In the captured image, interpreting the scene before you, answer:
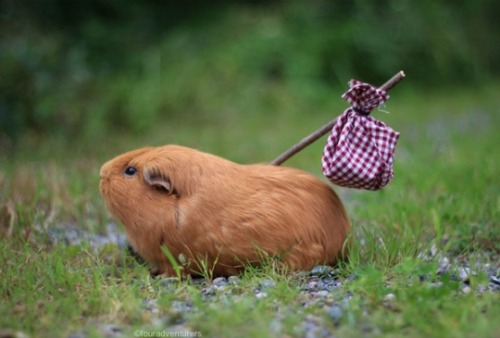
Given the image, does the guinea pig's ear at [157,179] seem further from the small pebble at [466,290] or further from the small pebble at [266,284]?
the small pebble at [466,290]

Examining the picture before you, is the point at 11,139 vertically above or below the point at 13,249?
above

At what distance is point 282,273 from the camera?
3078mm

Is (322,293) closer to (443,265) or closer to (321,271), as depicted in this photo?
(321,271)

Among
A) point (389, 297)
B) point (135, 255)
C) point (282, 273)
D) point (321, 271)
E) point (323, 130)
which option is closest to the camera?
point (389, 297)

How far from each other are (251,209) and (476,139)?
12.9 ft

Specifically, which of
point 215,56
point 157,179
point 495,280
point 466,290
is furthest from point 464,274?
point 215,56

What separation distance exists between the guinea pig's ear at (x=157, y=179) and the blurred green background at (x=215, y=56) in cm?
356

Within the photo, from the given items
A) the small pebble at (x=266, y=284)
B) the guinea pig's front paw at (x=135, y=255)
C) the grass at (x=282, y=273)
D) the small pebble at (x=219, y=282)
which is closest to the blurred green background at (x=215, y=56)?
the grass at (x=282, y=273)

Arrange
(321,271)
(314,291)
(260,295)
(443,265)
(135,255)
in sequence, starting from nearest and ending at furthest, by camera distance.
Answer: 1. (260,295)
2. (314,291)
3. (321,271)
4. (443,265)
5. (135,255)

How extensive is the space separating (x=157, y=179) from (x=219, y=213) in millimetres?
371

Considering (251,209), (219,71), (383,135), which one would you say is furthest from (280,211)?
(219,71)

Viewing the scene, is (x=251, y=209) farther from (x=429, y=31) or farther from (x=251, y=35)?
(x=429, y=31)

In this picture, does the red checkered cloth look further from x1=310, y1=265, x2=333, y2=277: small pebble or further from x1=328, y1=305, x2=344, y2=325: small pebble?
x1=328, y1=305, x2=344, y2=325: small pebble

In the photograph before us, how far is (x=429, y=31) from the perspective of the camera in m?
10.1
